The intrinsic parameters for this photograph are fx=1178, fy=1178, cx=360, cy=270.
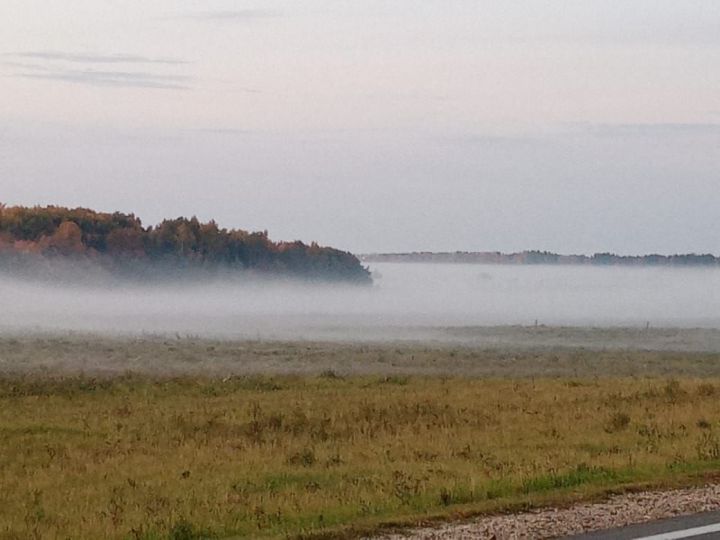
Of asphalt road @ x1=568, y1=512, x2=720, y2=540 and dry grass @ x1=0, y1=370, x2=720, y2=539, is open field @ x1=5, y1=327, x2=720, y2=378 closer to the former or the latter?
dry grass @ x1=0, y1=370, x2=720, y2=539

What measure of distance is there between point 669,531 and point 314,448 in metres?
9.32

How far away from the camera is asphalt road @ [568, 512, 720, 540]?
11211 millimetres

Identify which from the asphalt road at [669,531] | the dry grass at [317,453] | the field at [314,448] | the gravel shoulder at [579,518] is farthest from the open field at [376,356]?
the asphalt road at [669,531]

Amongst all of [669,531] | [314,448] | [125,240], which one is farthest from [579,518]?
[125,240]

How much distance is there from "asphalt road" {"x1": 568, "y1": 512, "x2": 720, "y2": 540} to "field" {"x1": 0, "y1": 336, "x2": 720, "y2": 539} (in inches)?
70.2

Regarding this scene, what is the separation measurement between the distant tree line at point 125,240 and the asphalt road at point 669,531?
148 meters

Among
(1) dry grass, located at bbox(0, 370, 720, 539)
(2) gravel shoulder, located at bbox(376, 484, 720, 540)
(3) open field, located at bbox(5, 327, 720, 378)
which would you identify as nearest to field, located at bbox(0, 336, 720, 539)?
(1) dry grass, located at bbox(0, 370, 720, 539)

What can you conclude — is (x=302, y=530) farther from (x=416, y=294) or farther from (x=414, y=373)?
(x=416, y=294)

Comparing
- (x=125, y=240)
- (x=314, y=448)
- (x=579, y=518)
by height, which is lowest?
(x=314, y=448)

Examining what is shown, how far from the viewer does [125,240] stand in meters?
168

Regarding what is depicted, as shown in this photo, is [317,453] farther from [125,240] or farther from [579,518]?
[125,240]

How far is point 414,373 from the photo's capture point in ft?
143

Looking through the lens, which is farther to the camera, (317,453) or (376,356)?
(376,356)

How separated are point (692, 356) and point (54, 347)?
29.7 metres
